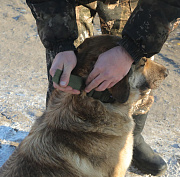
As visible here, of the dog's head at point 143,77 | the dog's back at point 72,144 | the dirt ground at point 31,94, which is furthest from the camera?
the dirt ground at point 31,94

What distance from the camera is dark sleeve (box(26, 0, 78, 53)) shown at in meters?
2.35

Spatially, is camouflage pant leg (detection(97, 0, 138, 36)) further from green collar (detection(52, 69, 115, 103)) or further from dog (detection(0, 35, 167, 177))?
green collar (detection(52, 69, 115, 103))

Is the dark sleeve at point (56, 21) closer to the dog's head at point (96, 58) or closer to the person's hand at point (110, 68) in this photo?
the dog's head at point (96, 58)

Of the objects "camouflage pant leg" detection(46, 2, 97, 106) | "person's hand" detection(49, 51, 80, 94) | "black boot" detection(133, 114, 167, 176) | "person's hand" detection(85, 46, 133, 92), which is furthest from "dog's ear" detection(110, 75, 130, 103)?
"black boot" detection(133, 114, 167, 176)

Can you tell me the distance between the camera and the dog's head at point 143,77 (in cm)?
222

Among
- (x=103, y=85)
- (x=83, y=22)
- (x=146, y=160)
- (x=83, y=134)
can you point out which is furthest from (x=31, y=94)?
(x=103, y=85)

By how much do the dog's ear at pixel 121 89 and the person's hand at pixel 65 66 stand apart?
0.35m

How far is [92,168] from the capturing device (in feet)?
7.28

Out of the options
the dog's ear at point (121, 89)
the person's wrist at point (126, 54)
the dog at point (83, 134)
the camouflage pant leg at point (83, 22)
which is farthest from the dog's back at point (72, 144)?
the camouflage pant leg at point (83, 22)

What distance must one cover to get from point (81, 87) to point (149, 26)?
2.59 ft

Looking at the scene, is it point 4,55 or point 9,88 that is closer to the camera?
point 9,88

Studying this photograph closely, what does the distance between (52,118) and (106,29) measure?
1.34 metres

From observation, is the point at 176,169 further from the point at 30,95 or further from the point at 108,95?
the point at 30,95

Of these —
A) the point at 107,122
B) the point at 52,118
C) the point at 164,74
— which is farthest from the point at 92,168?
the point at 164,74
